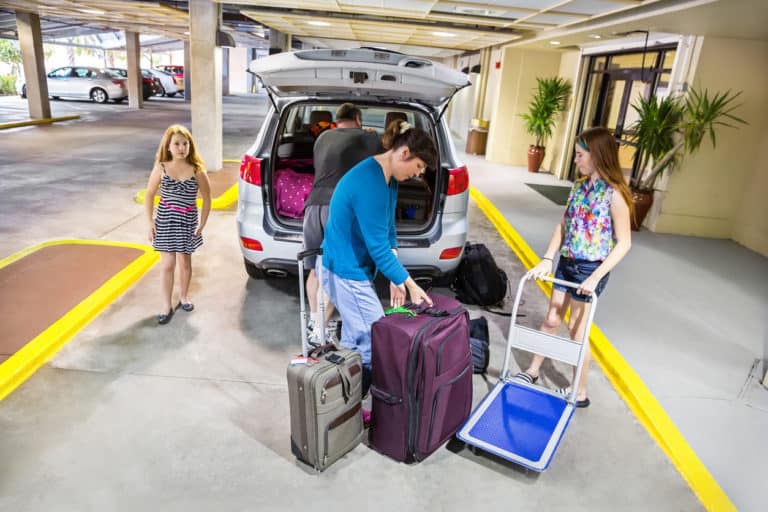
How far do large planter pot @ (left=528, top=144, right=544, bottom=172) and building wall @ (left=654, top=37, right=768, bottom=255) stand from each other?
4.13 m

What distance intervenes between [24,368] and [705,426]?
143 inches

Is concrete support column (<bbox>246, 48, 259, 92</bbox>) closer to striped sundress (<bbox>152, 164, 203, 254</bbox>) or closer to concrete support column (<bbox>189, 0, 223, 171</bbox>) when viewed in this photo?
concrete support column (<bbox>189, 0, 223, 171</bbox>)

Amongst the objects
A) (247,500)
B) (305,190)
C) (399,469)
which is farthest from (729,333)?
(247,500)

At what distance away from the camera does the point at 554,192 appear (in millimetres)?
8656

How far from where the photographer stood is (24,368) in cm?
283

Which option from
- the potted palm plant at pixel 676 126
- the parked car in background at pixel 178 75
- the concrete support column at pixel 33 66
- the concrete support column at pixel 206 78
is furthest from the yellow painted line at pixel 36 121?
the potted palm plant at pixel 676 126

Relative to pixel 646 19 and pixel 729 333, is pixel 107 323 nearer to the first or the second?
pixel 729 333

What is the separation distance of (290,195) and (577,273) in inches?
82.5

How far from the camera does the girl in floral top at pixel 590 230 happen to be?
255cm

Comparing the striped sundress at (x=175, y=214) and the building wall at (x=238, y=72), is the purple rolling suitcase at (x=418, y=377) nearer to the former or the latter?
the striped sundress at (x=175, y=214)

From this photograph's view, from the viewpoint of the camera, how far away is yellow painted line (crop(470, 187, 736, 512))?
7.54ft

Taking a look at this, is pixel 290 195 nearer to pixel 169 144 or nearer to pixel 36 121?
pixel 169 144

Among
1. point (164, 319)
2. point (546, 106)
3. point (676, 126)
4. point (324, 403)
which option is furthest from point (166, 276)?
point (546, 106)

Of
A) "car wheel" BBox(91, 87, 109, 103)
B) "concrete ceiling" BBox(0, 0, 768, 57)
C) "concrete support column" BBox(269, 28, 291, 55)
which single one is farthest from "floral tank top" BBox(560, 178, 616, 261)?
"car wheel" BBox(91, 87, 109, 103)
